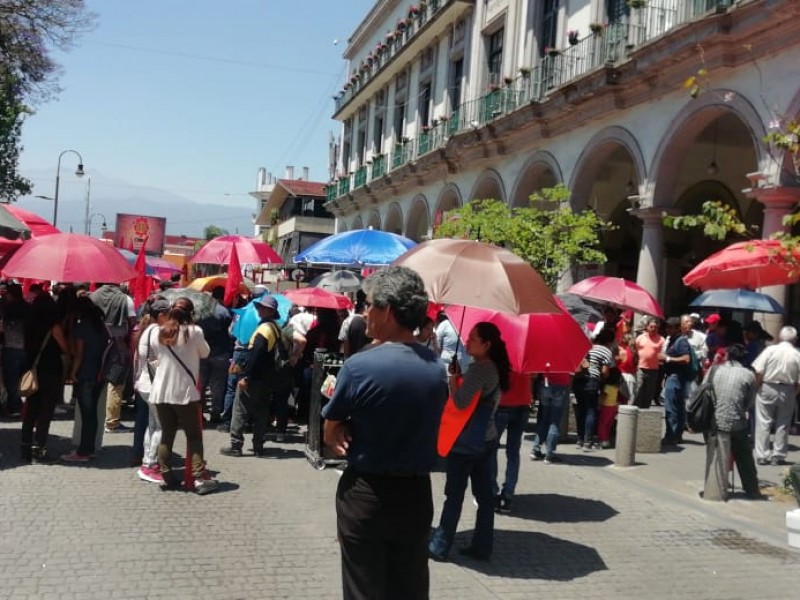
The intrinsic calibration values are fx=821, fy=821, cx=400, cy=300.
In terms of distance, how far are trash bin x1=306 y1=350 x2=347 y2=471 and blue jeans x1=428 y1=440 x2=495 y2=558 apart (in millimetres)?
2886

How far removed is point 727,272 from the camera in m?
10.1

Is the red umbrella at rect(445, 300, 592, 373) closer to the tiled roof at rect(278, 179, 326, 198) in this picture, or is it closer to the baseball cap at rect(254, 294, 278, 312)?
the baseball cap at rect(254, 294, 278, 312)

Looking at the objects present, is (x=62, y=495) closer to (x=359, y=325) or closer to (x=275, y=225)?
(x=359, y=325)

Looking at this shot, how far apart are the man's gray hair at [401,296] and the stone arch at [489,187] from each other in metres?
18.7

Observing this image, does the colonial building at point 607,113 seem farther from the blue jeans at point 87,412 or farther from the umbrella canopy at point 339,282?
the blue jeans at point 87,412

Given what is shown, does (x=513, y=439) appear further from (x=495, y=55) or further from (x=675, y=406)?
(x=495, y=55)

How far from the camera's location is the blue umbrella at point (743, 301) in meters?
11.8

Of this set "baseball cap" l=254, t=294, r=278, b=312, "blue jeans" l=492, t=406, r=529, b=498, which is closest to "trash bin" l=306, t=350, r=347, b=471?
"baseball cap" l=254, t=294, r=278, b=312

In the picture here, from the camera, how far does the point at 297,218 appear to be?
53.1m

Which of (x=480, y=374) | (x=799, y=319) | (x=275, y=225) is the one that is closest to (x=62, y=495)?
(x=480, y=374)

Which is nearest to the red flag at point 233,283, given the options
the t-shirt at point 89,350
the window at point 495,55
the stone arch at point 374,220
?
the t-shirt at point 89,350

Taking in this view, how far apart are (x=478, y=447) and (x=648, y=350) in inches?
303

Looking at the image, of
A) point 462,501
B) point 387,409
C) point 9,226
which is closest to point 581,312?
point 462,501

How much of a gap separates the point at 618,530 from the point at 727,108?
8.78m
